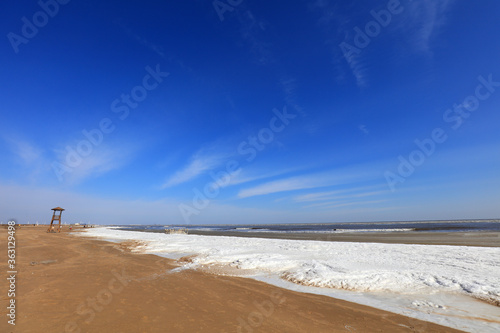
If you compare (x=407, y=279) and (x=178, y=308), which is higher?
(x=178, y=308)

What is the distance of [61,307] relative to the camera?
6.83 m

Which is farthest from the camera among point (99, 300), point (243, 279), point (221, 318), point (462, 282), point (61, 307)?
point (243, 279)

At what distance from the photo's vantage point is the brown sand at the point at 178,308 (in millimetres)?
5762

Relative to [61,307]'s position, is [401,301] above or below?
below

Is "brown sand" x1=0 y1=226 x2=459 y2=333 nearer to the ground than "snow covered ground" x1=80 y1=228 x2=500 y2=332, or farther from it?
farther from it

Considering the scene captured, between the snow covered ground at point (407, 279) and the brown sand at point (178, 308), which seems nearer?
the brown sand at point (178, 308)

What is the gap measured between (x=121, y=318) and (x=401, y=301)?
28.1ft

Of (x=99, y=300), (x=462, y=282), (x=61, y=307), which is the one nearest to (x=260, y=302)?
(x=99, y=300)

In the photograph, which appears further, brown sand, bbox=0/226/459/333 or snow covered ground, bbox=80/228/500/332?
snow covered ground, bbox=80/228/500/332

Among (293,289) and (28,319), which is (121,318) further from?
(293,289)

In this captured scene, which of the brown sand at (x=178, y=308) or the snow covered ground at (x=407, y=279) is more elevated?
the brown sand at (x=178, y=308)

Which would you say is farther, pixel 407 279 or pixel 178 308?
pixel 407 279

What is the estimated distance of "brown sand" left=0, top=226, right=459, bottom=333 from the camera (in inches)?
227

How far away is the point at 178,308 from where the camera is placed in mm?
6977
